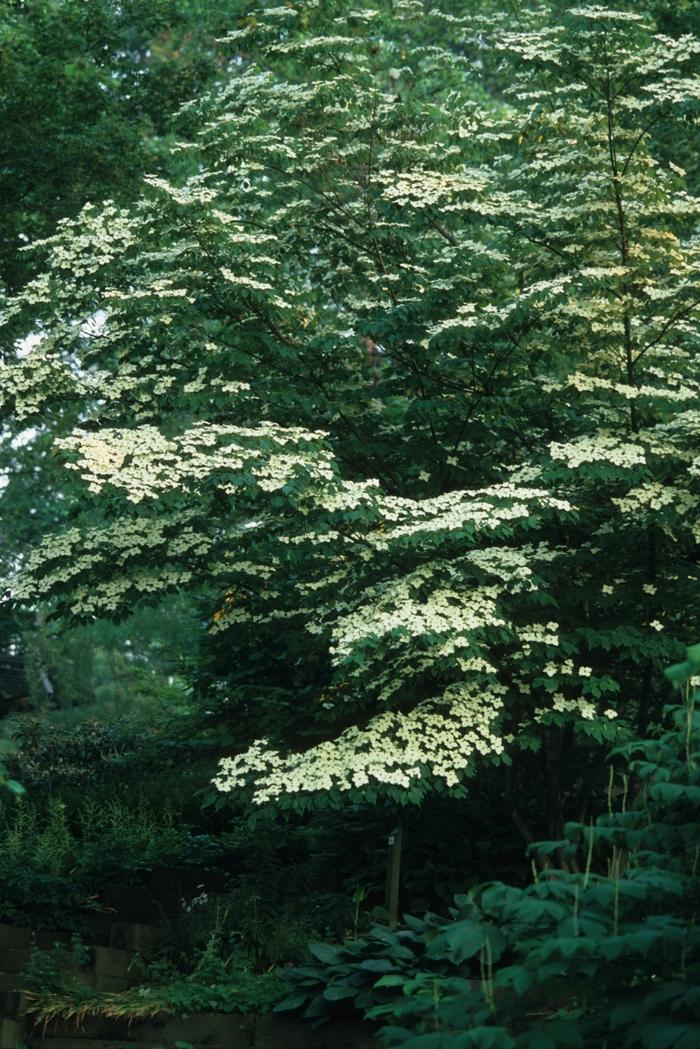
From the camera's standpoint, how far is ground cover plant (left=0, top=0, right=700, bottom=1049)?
8602mm

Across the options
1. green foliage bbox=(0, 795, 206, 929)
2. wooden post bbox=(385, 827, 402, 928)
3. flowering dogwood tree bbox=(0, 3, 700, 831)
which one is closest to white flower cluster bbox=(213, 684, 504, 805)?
flowering dogwood tree bbox=(0, 3, 700, 831)

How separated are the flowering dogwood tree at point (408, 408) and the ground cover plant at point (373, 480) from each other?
0.12ft

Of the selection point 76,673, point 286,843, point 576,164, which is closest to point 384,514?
point 576,164

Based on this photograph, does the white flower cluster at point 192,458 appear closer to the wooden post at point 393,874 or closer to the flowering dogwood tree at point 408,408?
the flowering dogwood tree at point 408,408

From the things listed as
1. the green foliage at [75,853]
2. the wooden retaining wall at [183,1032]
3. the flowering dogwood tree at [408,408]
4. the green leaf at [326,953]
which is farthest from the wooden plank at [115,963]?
the green leaf at [326,953]

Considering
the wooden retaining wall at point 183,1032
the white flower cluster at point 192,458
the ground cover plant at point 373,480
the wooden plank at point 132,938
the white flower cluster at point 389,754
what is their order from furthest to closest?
the wooden plank at point 132,938, the ground cover plant at point 373,480, the white flower cluster at point 192,458, the white flower cluster at point 389,754, the wooden retaining wall at point 183,1032

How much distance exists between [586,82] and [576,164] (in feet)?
1.97

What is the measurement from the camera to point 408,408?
407 inches

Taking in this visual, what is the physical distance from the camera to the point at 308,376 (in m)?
10.4

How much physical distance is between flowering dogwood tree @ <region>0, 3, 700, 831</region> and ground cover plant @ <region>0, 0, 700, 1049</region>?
0.04 metres

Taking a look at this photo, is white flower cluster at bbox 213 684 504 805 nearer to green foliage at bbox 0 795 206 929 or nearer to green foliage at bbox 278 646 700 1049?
green foliage at bbox 0 795 206 929

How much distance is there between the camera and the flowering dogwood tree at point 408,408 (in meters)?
8.66

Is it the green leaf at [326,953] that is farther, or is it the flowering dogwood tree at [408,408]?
the flowering dogwood tree at [408,408]

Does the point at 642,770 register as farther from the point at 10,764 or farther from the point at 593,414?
the point at 10,764
